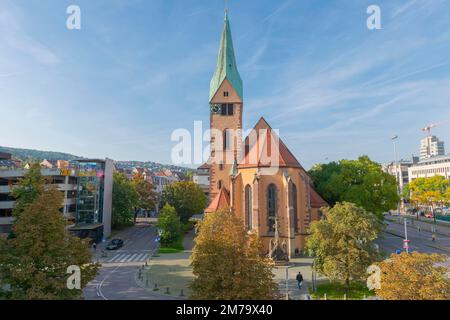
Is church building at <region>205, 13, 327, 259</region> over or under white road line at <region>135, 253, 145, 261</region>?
over

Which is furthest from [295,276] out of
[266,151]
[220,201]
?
[220,201]

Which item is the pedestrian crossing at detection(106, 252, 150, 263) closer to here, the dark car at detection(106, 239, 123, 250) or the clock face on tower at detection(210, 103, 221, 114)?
the dark car at detection(106, 239, 123, 250)

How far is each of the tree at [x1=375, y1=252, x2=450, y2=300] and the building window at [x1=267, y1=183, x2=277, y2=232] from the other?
24.1 meters

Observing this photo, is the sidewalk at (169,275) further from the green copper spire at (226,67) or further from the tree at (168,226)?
the green copper spire at (226,67)

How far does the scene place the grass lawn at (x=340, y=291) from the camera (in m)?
23.4

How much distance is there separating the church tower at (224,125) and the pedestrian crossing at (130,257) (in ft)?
43.7

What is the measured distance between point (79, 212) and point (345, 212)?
4597 cm

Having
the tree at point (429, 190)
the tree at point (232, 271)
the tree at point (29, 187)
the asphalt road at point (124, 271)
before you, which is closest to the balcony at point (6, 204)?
the asphalt road at point (124, 271)

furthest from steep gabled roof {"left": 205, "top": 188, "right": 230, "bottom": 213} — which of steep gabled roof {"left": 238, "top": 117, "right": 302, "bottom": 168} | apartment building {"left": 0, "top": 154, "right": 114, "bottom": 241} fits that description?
apartment building {"left": 0, "top": 154, "right": 114, "bottom": 241}

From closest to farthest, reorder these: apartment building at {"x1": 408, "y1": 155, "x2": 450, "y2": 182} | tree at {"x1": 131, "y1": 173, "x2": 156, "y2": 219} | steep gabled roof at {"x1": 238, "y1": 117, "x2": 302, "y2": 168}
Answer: steep gabled roof at {"x1": 238, "y1": 117, "x2": 302, "y2": 168} → tree at {"x1": 131, "y1": 173, "x2": 156, "y2": 219} → apartment building at {"x1": 408, "y1": 155, "x2": 450, "y2": 182}

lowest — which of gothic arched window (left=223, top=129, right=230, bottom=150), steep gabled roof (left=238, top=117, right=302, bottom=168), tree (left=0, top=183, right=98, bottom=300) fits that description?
tree (left=0, top=183, right=98, bottom=300)

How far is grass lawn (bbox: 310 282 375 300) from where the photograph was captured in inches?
921

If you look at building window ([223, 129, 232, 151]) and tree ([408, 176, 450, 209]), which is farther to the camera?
tree ([408, 176, 450, 209])
